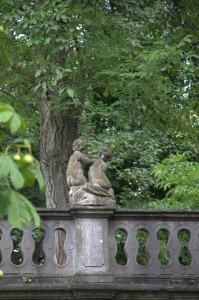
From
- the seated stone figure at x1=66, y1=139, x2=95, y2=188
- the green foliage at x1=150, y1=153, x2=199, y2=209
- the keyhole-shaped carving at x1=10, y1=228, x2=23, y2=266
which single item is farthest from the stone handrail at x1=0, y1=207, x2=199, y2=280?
the keyhole-shaped carving at x1=10, y1=228, x2=23, y2=266

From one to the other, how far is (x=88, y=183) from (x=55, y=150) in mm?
4183

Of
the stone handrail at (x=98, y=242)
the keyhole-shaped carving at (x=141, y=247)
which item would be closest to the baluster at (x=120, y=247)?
the keyhole-shaped carving at (x=141, y=247)

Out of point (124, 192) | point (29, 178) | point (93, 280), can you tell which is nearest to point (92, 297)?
point (93, 280)

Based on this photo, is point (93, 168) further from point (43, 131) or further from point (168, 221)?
point (43, 131)

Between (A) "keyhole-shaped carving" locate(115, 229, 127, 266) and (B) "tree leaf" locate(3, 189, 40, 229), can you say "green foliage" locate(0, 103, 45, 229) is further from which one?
(A) "keyhole-shaped carving" locate(115, 229, 127, 266)

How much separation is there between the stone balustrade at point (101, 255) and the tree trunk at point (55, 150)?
369cm

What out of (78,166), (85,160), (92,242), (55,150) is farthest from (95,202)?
(55,150)

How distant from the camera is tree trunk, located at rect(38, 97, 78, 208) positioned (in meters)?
15.2

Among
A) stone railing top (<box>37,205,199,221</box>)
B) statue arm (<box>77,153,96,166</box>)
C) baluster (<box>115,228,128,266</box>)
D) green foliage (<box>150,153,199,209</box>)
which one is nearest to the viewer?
Answer: stone railing top (<box>37,205,199,221</box>)

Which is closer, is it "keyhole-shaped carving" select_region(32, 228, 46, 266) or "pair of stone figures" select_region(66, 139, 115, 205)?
"pair of stone figures" select_region(66, 139, 115, 205)

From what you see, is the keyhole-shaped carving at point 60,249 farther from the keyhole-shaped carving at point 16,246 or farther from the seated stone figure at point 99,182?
the keyhole-shaped carving at point 16,246

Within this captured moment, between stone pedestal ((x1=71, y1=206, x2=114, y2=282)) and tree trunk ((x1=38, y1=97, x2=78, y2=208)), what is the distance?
372 cm

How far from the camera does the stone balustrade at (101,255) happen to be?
11031mm

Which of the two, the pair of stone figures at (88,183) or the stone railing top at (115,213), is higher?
the pair of stone figures at (88,183)
